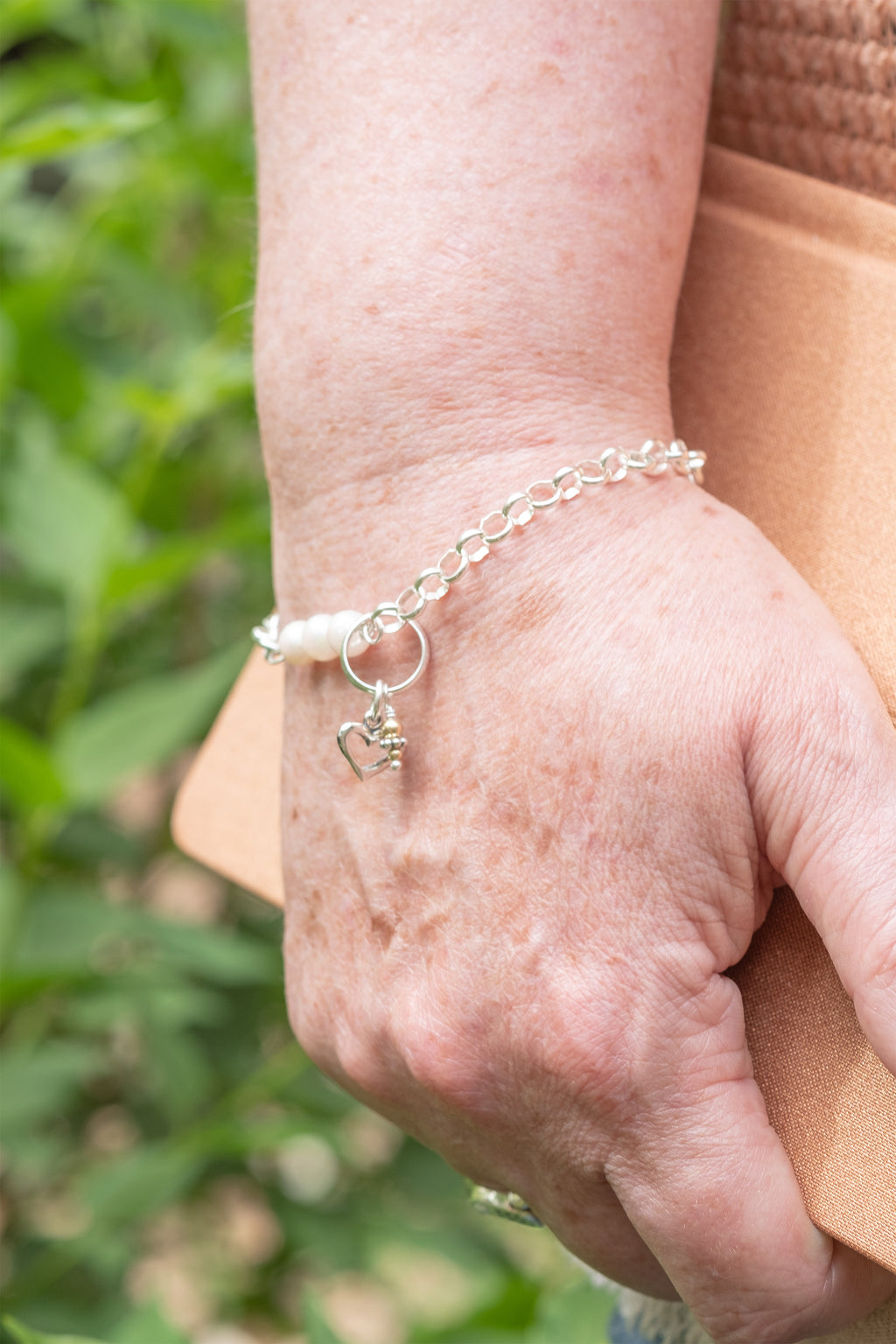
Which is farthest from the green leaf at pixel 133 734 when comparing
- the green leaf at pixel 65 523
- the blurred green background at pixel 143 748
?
the green leaf at pixel 65 523

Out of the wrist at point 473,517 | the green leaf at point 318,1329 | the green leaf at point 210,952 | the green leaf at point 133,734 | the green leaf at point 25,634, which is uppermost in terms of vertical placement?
the wrist at point 473,517

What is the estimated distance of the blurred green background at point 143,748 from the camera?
91 cm

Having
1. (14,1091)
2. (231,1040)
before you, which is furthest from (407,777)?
(231,1040)

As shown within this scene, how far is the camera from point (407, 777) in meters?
0.46

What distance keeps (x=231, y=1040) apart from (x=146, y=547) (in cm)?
49

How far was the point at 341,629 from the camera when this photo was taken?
46 cm

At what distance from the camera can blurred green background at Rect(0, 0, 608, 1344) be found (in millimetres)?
906

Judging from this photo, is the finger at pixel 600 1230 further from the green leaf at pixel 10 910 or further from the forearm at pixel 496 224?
the green leaf at pixel 10 910

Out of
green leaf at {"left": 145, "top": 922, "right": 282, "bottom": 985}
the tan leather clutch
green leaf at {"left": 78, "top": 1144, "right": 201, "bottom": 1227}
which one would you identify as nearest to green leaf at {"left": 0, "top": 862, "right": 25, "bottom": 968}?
green leaf at {"left": 145, "top": 922, "right": 282, "bottom": 985}

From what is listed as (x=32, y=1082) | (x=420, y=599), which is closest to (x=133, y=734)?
(x=32, y=1082)

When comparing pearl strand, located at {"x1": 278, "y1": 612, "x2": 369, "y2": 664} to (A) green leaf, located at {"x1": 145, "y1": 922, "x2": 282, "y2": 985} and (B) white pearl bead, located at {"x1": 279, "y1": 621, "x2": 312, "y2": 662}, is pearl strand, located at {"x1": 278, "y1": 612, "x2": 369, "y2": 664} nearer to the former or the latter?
(B) white pearl bead, located at {"x1": 279, "y1": 621, "x2": 312, "y2": 662}

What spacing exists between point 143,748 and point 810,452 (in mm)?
561

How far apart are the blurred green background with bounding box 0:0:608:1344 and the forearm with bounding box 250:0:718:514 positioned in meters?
0.27

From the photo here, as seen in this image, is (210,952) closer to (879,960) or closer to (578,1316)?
(578,1316)
